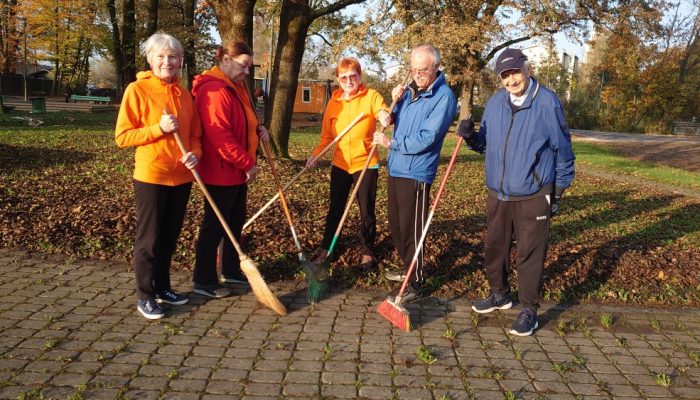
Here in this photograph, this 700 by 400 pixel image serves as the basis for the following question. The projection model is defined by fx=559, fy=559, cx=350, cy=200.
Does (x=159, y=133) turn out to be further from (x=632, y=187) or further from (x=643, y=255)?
(x=632, y=187)

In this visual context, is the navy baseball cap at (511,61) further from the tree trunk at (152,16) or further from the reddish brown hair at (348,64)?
the tree trunk at (152,16)

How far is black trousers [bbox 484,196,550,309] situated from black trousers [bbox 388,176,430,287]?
55 cm

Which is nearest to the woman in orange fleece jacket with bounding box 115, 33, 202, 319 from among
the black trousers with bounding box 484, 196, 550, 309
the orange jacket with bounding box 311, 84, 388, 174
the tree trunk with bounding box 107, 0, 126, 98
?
the orange jacket with bounding box 311, 84, 388, 174

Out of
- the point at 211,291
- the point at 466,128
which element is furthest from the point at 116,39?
the point at 466,128

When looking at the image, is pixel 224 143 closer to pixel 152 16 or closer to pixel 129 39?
pixel 152 16

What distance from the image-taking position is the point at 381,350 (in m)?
3.81

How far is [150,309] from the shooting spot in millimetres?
4137

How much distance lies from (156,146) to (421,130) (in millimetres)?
2006

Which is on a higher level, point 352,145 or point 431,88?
point 431,88

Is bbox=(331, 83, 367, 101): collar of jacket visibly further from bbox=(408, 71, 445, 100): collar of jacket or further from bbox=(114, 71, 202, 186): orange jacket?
bbox=(114, 71, 202, 186): orange jacket

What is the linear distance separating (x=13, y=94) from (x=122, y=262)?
41491 mm

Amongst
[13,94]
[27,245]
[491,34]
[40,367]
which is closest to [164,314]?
[40,367]

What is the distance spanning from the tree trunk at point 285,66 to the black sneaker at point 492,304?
6.64 metres

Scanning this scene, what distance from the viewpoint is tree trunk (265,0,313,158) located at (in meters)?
10.3
